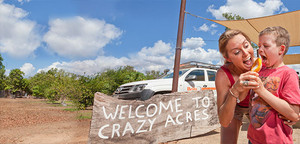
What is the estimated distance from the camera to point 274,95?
3.36 ft

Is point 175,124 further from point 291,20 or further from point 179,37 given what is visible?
point 291,20

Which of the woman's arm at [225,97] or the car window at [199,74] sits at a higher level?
the car window at [199,74]

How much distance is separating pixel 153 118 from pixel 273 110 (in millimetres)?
3328

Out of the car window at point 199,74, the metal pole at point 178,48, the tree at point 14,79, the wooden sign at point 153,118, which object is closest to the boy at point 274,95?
the wooden sign at point 153,118

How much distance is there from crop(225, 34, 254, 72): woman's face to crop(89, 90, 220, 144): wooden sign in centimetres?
301

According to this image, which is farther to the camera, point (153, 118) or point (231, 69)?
point (153, 118)

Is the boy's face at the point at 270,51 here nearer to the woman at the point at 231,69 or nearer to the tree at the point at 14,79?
the woman at the point at 231,69

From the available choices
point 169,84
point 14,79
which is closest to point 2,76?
point 14,79

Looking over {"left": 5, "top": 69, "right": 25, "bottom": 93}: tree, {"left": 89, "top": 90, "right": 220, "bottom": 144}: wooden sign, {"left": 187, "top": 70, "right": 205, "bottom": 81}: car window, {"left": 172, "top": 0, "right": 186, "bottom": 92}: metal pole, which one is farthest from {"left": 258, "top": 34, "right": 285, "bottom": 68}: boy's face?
{"left": 5, "top": 69, "right": 25, "bottom": 93}: tree

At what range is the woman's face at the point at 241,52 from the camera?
1.15 m

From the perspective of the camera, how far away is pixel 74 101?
9969 mm

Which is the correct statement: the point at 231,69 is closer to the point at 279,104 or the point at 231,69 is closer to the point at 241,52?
the point at 241,52

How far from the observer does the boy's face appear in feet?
3.48

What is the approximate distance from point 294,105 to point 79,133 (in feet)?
19.7
